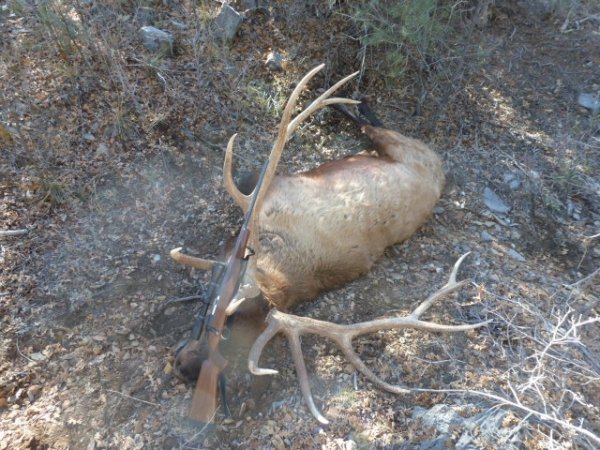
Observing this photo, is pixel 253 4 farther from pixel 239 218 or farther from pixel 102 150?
pixel 239 218

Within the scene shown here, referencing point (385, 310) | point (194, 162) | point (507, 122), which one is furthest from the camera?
point (507, 122)

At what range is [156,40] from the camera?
419 cm

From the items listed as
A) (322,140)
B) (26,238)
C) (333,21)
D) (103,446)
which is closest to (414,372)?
(103,446)

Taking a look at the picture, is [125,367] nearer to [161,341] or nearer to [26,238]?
[161,341]

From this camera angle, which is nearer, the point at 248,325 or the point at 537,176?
the point at 248,325

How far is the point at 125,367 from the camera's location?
9.58 ft

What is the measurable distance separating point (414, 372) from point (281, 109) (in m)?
2.61

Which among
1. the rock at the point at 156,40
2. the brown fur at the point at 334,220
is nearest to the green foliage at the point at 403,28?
the brown fur at the point at 334,220

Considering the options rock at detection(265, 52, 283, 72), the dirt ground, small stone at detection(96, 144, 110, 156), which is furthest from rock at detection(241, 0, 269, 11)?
small stone at detection(96, 144, 110, 156)

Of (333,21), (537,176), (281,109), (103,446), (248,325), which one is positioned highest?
(333,21)

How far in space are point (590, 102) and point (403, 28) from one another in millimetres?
2347

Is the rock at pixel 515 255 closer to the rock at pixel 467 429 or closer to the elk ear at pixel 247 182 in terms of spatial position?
the rock at pixel 467 429

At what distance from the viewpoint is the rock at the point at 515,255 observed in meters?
3.70

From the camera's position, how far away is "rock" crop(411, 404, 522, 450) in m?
2.40
